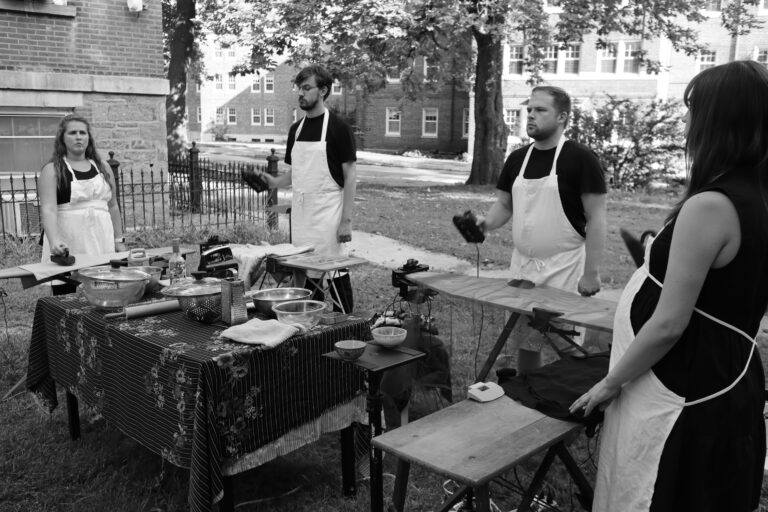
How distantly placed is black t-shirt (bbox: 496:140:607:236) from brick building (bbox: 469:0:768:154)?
24.8 m

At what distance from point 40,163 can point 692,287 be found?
32.0ft

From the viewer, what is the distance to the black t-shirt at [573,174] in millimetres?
3777

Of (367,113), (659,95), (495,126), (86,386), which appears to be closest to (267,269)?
(86,386)

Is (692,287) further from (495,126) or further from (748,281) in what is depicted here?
(495,126)

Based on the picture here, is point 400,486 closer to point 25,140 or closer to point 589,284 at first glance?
point 589,284

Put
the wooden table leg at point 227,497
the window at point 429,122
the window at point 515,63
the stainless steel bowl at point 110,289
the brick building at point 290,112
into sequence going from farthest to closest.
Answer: the window at point 429,122
the brick building at point 290,112
the window at point 515,63
the stainless steel bowl at point 110,289
the wooden table leg at point 227,497

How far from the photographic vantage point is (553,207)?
387cm

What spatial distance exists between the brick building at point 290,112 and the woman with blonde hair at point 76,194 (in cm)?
2898

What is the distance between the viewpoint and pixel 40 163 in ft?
31.8

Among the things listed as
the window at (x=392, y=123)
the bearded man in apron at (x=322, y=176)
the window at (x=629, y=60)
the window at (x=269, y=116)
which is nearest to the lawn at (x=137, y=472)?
the bearded man in apron at (x=322, y=176)

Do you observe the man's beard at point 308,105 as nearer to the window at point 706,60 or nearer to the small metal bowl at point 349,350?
the small metal bowl at point 349,350

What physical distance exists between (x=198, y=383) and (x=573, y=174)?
2.30 metres

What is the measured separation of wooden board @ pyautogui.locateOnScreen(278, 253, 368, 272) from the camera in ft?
13.4

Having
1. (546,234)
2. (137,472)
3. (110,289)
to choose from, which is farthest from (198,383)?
(546,234)
